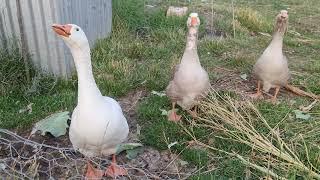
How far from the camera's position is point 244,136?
3.80 meters

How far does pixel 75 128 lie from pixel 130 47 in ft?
9.34

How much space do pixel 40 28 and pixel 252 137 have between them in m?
2.74

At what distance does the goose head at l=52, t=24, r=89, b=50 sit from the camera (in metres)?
3.01

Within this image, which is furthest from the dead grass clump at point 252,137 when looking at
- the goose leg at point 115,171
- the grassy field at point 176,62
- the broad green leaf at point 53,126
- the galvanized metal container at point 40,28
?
the galvanized metal container at point 40,28

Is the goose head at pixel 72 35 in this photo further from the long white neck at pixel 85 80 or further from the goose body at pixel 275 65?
the goose body at pixel 275 65

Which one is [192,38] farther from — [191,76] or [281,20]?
[281,20]

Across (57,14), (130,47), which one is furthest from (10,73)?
(130,47)

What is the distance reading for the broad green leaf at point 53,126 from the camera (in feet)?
13.2

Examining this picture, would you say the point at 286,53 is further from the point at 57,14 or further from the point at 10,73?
the point at 10,73

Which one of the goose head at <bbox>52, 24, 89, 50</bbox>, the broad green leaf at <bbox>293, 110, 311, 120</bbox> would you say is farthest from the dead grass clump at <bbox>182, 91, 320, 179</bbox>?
the goose head at <bbox>52, 24, 89, 50</bbox>

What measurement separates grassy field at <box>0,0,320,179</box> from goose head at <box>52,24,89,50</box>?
124 centimetres

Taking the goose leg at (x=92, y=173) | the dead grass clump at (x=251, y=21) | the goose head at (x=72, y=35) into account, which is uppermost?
the goose head at (x=72, y=35)

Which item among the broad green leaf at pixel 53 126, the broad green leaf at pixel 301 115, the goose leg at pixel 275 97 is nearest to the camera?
the broad green leaf at pixel 53 126

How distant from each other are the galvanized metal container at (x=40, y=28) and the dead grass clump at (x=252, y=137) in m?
1.91
